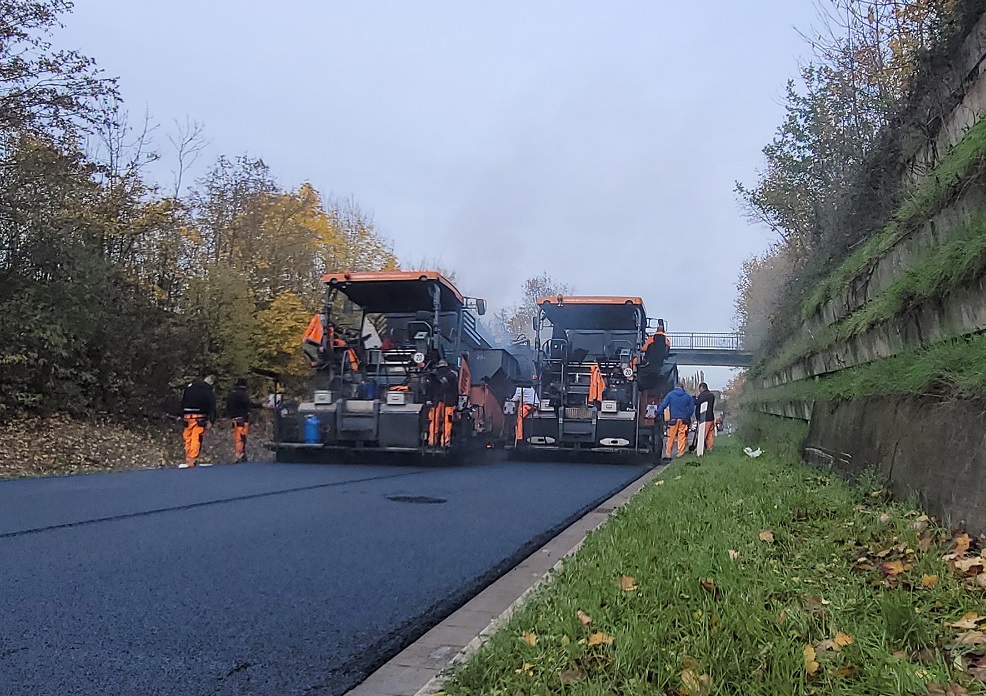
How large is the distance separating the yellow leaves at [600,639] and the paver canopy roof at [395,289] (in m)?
11.4

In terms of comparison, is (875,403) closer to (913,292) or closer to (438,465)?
(913,292)

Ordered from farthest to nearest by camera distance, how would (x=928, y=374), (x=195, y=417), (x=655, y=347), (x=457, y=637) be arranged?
1. (x=655, y=347)
2. (x=195, y=417)
3. (x=928, y=374)
4. (x=457, y=637)

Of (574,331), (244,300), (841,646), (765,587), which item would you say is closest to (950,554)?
(765,587)

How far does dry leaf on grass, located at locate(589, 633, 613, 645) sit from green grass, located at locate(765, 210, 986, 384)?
292cm

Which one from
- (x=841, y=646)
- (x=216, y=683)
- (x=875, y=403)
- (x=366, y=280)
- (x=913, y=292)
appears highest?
(x=366, y=280)

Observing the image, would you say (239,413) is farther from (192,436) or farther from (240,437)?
(192,436)

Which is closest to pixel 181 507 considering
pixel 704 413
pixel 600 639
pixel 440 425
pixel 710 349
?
pixel 600 639

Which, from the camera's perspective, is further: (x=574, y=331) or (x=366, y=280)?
(x=574, y=331)

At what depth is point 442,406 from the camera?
45.5 feet

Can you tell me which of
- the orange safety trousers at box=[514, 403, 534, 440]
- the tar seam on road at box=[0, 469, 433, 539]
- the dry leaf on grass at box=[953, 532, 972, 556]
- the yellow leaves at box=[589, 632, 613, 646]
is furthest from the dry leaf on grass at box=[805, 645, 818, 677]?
the orange safety trousers at box=[514, 403, 534, 440]

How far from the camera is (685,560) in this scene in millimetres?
4184

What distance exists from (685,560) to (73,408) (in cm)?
1557

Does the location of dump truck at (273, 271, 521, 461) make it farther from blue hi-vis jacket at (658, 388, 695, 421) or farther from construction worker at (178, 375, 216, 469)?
blue hi-vis jacket at (658, 388, 695, 421)

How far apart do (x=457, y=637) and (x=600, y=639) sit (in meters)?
0.90
